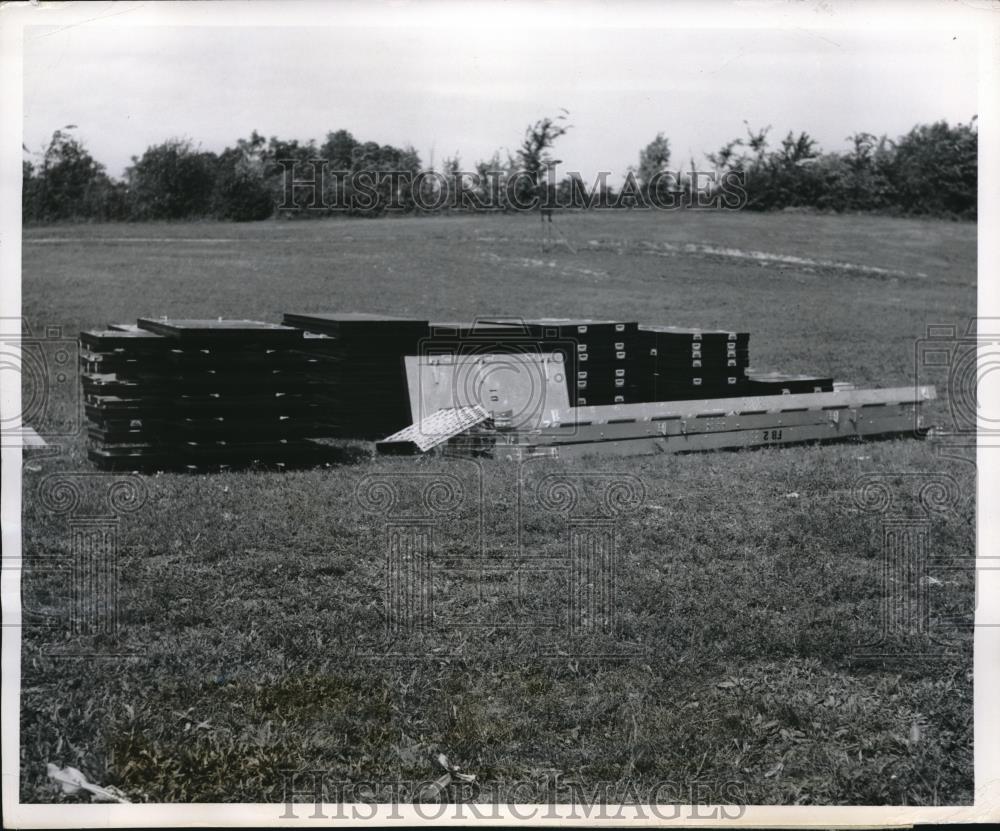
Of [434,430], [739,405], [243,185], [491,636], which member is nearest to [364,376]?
[434,430]

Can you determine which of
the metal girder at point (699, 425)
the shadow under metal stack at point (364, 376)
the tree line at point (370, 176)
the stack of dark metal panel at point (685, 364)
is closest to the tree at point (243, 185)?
the tree line at point (370, 176)

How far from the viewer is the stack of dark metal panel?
316 inches

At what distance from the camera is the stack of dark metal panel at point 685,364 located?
804cm

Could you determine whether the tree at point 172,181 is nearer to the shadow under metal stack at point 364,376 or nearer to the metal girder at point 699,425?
the shadow under metal stack at point 364,376

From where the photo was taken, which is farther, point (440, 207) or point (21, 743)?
point (440, 207)

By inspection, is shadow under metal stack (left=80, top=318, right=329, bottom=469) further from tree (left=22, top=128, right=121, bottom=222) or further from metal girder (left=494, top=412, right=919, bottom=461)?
metal girder (left=494, top=412, right=919, bottom=461)

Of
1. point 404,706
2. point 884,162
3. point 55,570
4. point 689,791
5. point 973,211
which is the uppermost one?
point 884,162

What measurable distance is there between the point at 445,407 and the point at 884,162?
3.36m

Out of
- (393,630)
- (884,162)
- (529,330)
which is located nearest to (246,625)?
(393,630)

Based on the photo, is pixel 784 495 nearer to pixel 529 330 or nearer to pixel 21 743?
pixel 529 330

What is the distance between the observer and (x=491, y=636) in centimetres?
498

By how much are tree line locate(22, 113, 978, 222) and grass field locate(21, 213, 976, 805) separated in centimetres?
28

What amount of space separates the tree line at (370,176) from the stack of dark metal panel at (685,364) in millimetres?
1331

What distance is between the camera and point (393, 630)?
4977 mm
